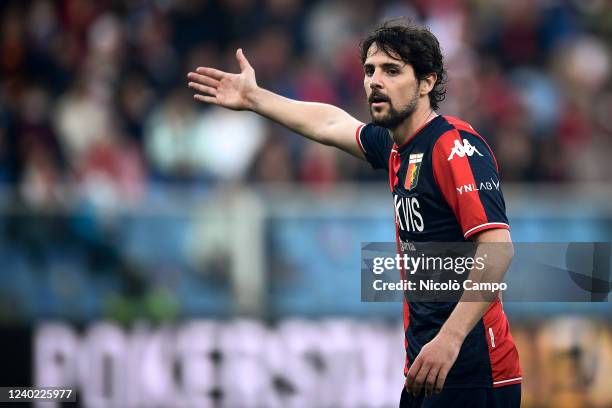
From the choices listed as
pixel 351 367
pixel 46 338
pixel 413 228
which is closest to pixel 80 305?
pixel 46 338

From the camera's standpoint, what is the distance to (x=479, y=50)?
14.4 m

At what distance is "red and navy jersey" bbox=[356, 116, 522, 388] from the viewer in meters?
5.54

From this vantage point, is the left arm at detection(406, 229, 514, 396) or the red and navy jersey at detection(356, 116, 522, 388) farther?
the red and navy jersey at detection(356, 116, 522, 388)

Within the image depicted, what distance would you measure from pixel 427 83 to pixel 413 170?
1.59 feet

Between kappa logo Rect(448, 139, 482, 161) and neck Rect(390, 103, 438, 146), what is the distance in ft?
1.18

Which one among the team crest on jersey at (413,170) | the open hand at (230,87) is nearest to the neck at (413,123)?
the team crest on jersey at (413,170)

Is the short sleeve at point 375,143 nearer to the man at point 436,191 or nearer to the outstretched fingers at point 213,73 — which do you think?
the man at point 436,191

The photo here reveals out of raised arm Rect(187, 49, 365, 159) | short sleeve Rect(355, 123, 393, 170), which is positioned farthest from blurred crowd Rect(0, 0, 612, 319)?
short sleeve Rect(355, 123, 393, 170)

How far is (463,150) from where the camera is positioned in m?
5.65

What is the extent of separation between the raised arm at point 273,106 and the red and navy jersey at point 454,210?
76 centimetres

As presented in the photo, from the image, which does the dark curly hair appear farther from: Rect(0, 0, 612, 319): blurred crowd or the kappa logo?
Rect(0, 0, 612, 319): blurred crowd

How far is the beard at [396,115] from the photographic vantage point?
5.92m

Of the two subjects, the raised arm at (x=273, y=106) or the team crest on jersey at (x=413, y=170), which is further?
the raised arm at (x=273, y=106)

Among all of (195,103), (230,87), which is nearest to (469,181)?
(230,87)
